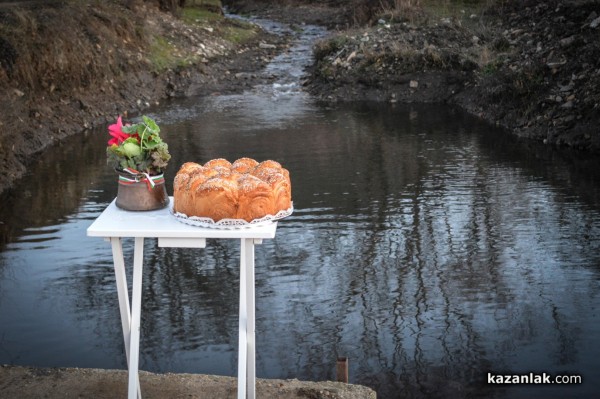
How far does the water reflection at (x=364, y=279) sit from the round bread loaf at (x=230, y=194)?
2336 mm

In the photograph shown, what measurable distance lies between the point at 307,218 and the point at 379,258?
5.85 feet

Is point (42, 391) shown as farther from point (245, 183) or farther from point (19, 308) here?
point (19, 308)

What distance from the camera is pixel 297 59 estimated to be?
26.0 meters

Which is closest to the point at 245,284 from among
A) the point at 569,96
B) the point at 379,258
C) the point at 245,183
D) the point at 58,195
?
the point at 245,183

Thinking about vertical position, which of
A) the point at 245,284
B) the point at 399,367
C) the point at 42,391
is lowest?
the point at 399,367

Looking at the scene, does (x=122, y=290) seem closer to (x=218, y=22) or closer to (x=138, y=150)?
(x=138, y=150)

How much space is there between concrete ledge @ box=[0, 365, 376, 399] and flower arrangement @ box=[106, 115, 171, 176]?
4.98ft

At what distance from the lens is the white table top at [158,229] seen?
5.11 meters

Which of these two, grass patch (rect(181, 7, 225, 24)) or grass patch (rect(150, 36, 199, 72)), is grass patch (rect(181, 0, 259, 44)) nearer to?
grass patch (rect(181, 7, 225, 24))

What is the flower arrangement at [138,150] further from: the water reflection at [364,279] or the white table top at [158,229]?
the water reflection at [364,279]

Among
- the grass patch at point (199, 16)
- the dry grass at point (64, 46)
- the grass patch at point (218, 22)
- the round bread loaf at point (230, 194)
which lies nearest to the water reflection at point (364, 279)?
the round bread loaf at point (230, 194)

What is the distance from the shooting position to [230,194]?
522 cm

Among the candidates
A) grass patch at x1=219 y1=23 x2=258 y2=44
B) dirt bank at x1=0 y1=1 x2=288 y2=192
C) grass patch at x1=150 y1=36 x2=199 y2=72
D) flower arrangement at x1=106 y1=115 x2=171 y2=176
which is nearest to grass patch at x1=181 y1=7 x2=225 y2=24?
grass patch at x1=219 y1=23 x2=258 y2=44

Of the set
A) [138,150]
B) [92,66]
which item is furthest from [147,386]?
[92,66]
